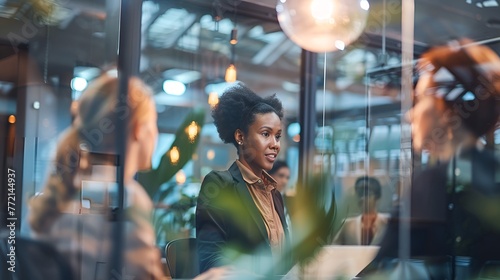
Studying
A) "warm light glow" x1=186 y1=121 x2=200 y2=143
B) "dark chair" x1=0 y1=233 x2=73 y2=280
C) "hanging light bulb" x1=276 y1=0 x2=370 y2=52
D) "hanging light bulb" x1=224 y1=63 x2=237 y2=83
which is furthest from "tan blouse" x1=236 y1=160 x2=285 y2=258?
"dark chair" x1=0 y1=233 x2=73 y2=280

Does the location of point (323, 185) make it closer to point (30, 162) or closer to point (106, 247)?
point (106, 247)

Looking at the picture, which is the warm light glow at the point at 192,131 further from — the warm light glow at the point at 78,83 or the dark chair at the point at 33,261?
the dark chair at the point at 33,261

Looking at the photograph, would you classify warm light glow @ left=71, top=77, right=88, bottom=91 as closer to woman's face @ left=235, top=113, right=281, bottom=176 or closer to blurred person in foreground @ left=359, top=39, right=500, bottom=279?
woman's face @ left=235, top=113, right=281, bottom=176

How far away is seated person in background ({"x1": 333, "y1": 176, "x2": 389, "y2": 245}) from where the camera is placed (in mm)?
2312

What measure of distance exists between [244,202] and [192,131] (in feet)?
0.95

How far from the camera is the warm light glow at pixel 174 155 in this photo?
198cm

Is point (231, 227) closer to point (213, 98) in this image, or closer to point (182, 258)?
point (182, 258)

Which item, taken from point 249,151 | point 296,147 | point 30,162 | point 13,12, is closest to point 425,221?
point 296,147

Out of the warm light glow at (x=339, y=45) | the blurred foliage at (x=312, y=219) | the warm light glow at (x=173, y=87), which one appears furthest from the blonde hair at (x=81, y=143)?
the warm light glow at (x=339, y=45)

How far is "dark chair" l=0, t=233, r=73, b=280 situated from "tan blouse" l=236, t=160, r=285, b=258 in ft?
2.04

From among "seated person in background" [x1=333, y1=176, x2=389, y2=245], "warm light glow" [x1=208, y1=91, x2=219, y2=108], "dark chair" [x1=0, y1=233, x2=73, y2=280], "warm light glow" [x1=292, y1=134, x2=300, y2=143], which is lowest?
"dark chair" [x1=0, y1=233, x2=73, y2=280]

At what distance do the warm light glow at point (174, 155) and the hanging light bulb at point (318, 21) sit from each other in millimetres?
597

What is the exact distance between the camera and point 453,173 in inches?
108

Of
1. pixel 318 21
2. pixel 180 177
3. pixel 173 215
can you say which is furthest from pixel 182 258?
pixel 318 21
